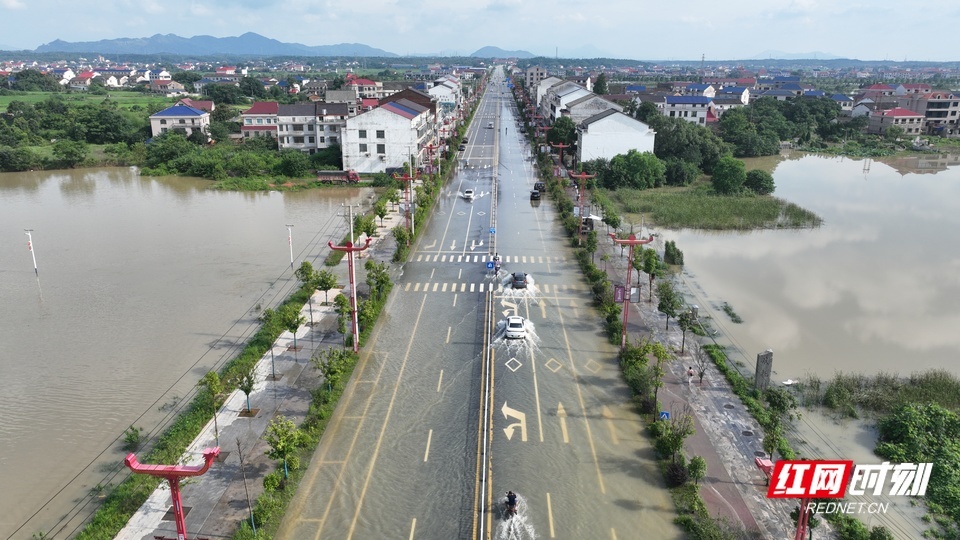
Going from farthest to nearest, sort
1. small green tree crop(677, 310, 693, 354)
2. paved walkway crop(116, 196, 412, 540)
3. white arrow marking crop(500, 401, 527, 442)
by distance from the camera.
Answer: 1. small green tree crop(677, 310, 693, 354)
2. white arrow marking crop(500, 401, 527, 442)
3. paved walkway crop(116, 196, 412, 540)

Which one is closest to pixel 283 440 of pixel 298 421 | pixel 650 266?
pixel 298 421

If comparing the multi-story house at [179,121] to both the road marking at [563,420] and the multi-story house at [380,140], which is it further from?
the road marking at [563,420]

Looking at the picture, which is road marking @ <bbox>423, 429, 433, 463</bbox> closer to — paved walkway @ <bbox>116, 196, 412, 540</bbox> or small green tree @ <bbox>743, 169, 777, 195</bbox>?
paved walkway @ <bbox>116, 196, 412, 540</bbox>

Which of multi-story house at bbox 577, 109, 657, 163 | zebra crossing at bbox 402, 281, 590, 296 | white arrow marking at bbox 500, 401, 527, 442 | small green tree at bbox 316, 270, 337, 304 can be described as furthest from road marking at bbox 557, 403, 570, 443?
multi-story house at bbox 577, 109, 657, 163

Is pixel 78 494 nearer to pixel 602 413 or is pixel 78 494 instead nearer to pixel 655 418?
pixel 602 413

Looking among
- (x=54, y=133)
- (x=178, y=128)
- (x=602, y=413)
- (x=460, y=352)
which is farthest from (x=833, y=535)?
(x=54, y=133)

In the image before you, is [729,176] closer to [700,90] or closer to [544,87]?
[544,87]

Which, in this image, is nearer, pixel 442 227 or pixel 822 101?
pixel 442 227
